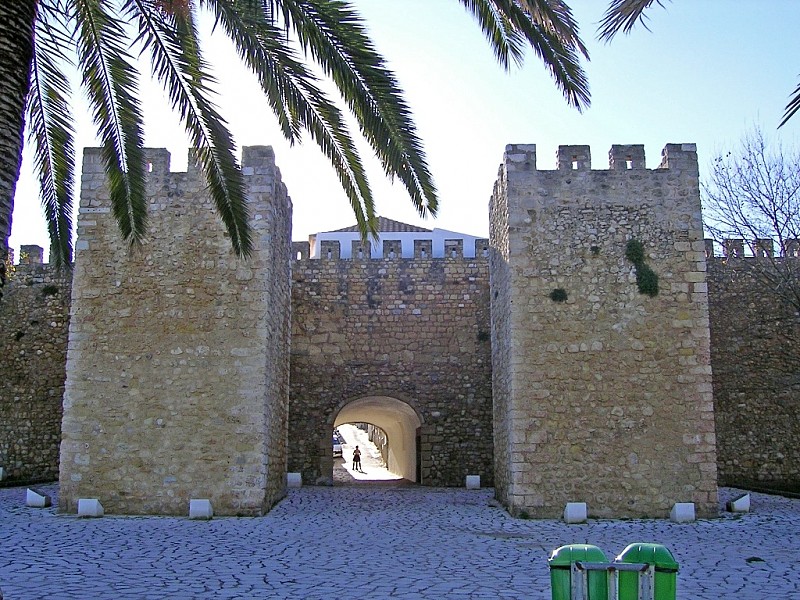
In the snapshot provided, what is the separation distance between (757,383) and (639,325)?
23.0 ft

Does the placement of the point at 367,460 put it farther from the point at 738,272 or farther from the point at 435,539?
the point at 435,539

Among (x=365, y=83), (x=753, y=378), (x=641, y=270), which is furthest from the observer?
(x=753, y=378)

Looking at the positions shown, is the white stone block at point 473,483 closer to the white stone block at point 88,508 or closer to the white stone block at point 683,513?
the white stone block at point 683,513

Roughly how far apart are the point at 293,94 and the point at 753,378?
13882 millimetres

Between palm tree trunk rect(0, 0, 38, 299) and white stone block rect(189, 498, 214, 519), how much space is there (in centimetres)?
677

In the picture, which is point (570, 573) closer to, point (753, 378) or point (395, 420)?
point (753, 378)

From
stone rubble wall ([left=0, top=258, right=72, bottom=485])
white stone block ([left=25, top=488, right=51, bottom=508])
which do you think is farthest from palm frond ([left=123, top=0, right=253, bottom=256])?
stone rubble wall ([left=0, top=258, right=72, bottom=485])

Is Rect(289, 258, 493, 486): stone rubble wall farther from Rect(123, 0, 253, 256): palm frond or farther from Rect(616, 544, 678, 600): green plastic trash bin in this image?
Rect(616, 544, 678, 600): green plastic trash bin

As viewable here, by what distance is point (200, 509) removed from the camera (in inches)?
415

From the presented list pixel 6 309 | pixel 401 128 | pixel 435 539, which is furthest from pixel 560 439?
pixel 6 309

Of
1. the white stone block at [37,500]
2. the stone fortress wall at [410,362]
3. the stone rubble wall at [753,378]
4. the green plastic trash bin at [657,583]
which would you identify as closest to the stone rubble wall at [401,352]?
the stone fortress wall at [410,362]

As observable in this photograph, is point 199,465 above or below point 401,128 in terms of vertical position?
below

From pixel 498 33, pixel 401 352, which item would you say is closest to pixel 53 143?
pixel 498 33

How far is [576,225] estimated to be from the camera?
11.5m
